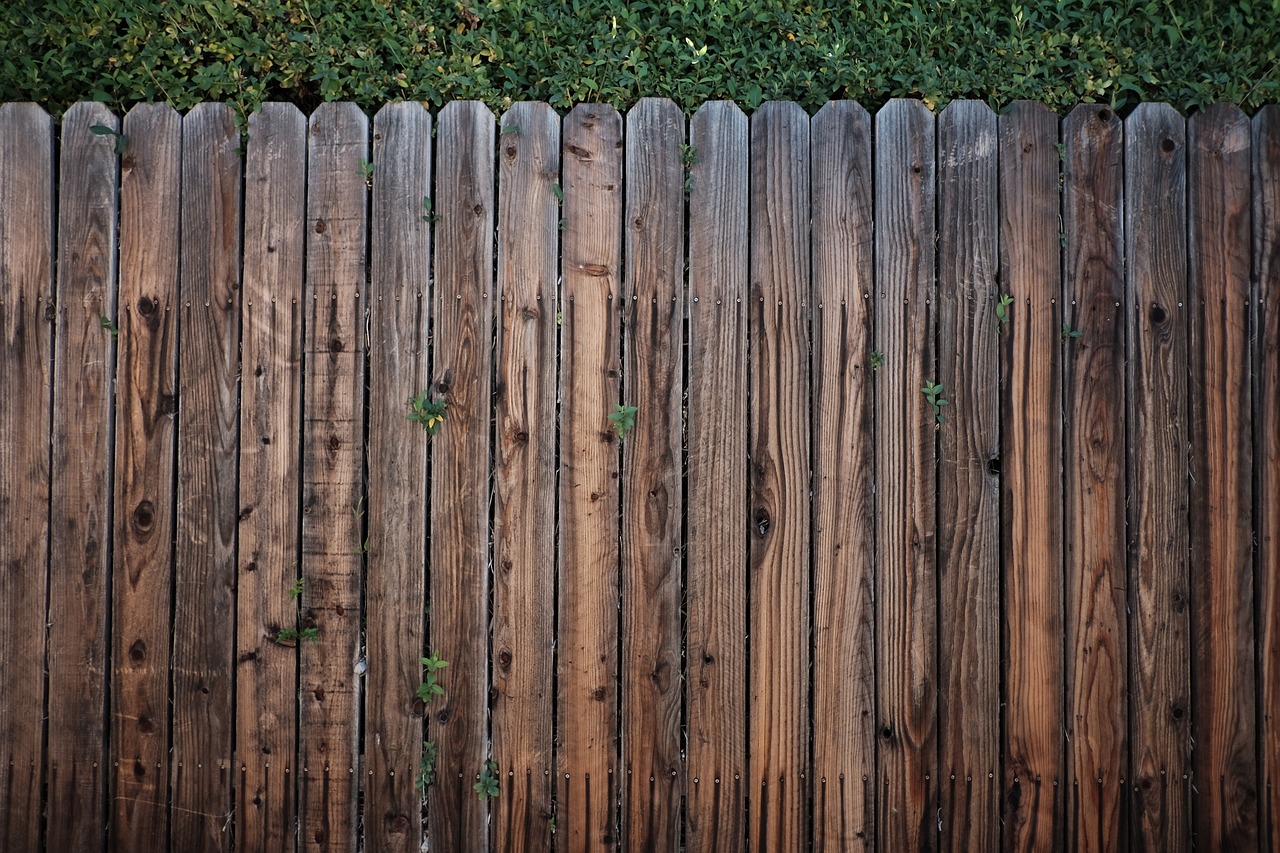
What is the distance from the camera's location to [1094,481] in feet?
7.55

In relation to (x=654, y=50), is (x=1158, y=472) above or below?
below

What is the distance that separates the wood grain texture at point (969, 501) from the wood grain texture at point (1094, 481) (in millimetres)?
200

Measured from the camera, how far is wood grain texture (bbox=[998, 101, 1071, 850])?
7.48ft

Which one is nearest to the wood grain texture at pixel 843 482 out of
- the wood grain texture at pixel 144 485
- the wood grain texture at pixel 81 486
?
the wood grain texture at pixel 144 485

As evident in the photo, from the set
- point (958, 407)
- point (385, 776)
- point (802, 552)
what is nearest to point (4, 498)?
point (385, 776)

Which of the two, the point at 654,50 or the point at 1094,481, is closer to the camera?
the point at 1094,481

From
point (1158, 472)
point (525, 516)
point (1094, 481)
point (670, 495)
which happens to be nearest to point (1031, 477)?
point (1094, 481)

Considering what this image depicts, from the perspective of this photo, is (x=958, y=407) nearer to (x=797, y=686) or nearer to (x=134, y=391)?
(x=797, y=686)

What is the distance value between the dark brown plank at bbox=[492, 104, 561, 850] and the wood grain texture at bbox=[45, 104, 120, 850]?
1.12 metres

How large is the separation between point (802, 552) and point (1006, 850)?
0.99 meters

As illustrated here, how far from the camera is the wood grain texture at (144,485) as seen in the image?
232 centimetres

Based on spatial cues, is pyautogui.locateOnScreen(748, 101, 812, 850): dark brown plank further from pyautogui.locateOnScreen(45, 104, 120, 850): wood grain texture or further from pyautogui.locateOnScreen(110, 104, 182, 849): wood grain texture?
pyautogui.locateOnScreen(45, 104, 120, 850): wood grain texture

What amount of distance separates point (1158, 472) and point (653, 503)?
1404 mm

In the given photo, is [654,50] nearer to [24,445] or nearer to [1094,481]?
→ [1094,481]
